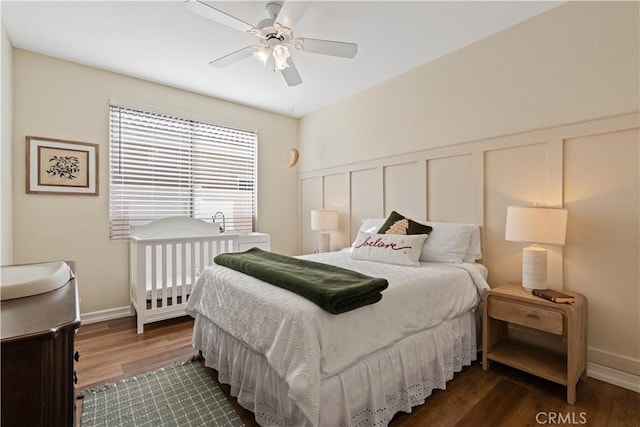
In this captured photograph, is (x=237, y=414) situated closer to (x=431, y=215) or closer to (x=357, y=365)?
(x=357, y=365)

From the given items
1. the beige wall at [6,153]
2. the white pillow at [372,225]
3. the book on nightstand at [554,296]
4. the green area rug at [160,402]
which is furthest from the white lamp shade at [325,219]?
the beige wall at [6,153]

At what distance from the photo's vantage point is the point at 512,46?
239 cm

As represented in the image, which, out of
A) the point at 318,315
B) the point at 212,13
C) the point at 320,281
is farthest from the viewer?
the point at 212,13

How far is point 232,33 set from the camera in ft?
8.04

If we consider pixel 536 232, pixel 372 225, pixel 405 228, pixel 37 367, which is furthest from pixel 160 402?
pixel 536 232

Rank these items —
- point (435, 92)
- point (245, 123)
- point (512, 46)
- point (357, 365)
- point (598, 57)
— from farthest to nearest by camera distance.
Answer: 1. point (245, 123)
2. point (435, 92)
3. point (512, 46)
4. point (598, 57)
5. point (357, 365)

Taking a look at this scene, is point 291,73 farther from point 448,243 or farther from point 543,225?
point 543,225

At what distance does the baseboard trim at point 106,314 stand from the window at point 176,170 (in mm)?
793

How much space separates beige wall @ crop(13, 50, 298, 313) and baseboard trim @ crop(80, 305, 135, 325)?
52 millimetres

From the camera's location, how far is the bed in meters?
1.35

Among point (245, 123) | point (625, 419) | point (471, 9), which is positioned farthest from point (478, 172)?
point (245, 123)

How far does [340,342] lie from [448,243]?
1.54 metres

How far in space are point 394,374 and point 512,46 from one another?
2.63m

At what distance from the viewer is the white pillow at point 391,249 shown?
2402 millimetres
